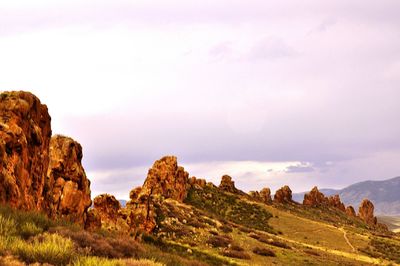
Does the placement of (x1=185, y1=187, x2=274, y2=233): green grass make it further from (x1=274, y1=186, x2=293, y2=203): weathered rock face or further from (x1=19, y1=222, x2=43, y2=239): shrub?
(x1=19, y1=222, x2=43, y2=239): shrub

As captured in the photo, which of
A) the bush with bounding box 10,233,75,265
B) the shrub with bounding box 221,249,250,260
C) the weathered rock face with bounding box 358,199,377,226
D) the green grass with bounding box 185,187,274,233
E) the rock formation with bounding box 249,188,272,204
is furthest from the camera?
the weathered rock face with bounding box 358,199,377,226

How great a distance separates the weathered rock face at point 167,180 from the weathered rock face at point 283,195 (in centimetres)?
4713

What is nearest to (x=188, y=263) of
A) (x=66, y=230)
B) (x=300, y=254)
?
(x=66, y=230)

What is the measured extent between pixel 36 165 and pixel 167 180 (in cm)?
4961

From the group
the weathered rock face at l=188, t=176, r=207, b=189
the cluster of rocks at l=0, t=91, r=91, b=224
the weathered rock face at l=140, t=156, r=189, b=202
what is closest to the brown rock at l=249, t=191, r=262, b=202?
the weathered rock face at l=188, t=176, r=207, b=189

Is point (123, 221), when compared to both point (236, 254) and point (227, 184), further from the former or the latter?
point (227, 184)

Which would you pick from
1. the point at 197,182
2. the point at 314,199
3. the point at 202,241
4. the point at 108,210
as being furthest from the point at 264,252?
the point at 314,199

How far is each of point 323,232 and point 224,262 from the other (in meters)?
44.1

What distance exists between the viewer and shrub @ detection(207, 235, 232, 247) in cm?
4288

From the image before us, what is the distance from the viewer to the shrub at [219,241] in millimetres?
42875

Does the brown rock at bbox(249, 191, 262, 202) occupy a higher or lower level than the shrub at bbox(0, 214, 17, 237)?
higher

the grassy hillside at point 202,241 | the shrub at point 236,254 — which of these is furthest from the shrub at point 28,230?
the shrub at point 236,254

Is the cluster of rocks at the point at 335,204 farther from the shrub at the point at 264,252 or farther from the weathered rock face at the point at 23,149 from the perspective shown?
the weathered rock face at the point at 23,149

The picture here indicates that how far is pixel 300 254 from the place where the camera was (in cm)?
4628
